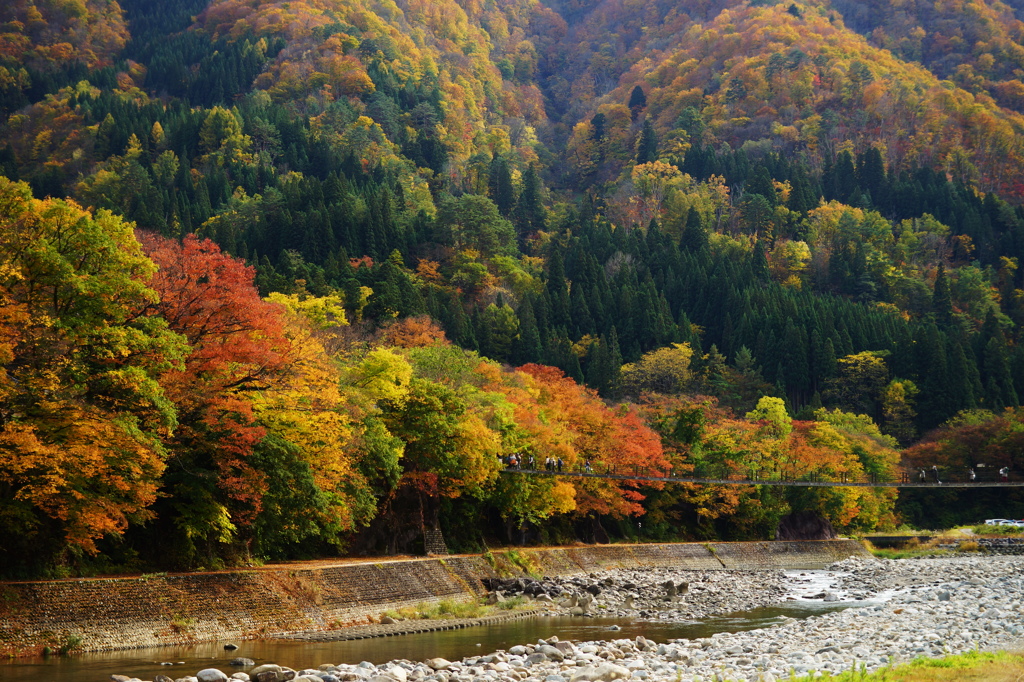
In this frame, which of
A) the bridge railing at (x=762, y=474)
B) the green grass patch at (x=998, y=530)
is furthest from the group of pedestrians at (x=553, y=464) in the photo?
the green grass patch at (x=998, y=530)

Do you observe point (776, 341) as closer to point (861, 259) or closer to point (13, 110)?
point (861, 259)

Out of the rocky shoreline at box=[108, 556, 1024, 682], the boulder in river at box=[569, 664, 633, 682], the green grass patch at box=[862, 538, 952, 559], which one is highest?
the boulder in river at box=[569, 664, 633, 682]

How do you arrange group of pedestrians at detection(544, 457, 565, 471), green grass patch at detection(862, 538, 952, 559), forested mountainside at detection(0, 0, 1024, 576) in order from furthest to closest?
1. green grass patch at detection(862, 538, 952, 559)
2. group of pedestrians at detection(544, 457, 565, 471)
3. forested mountainside at detection(0, 0, 1024, 576)

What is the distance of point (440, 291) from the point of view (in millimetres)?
101938

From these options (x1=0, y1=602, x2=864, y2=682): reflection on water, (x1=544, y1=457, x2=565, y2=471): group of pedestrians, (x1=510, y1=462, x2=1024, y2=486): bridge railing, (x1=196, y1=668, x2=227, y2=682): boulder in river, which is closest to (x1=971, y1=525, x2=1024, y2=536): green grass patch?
(x1=510, y1=462, x2=1024, y2=486): bridge railing

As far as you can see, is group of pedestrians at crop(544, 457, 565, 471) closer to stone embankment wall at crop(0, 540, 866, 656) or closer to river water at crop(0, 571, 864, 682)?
stone embankment wall at crop(0, 540, 866, 656)

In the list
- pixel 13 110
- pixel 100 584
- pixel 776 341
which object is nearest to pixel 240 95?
pixel 13 110

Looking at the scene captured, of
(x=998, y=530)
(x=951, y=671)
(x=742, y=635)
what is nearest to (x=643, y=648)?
(x=742, y=635)

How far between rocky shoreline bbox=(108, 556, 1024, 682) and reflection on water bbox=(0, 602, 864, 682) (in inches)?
48.1

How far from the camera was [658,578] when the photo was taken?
50031 millimetres

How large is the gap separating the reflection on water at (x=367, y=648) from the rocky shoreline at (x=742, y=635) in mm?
1221

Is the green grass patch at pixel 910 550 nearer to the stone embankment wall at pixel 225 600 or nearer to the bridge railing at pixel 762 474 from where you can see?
the bridge railing at pixel 762 474

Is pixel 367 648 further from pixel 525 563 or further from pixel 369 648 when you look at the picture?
pixel 525 563

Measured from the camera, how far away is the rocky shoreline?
20062mm
